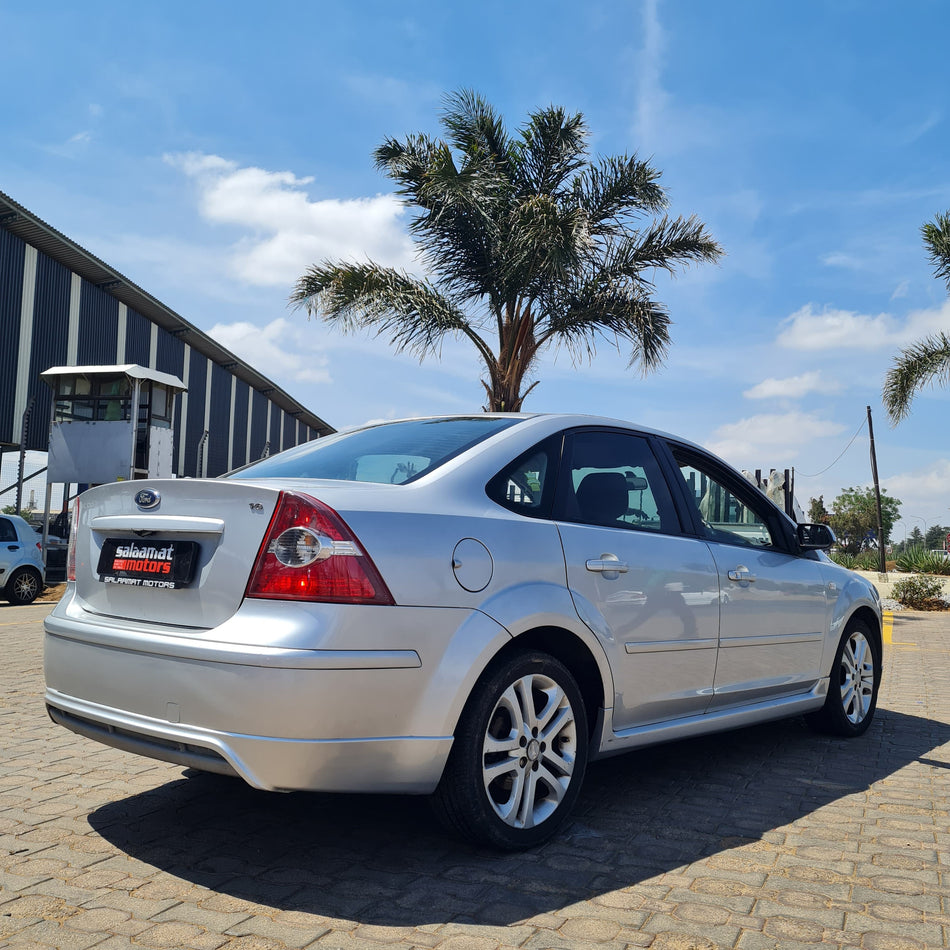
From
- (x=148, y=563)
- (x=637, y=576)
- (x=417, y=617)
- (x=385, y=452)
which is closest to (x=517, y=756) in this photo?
(x=417, y=617)

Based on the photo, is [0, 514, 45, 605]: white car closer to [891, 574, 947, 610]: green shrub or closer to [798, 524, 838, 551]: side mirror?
[798, 524, 838, 551]: side mirror

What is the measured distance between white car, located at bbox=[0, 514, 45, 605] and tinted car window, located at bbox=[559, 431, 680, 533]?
13.4 meters

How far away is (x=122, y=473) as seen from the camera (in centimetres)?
2030

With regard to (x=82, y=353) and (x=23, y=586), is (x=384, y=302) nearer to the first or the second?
(x=23, y=586)

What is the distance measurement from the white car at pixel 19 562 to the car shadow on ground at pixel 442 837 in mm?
12259

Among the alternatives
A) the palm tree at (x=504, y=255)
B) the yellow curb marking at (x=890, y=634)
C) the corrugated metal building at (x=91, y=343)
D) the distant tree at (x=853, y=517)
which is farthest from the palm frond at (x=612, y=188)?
the distant tree at (x=853, y=517)

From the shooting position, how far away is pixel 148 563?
3.27 metres

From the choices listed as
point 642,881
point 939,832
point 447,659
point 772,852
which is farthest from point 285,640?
point 939,832

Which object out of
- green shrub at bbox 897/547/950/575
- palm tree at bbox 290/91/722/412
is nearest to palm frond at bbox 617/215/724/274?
palm tree at bbox 290/91/722/412

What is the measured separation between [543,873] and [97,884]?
144 cm

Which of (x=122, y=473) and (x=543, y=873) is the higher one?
(x=122, y=473)

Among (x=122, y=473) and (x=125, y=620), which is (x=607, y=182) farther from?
(x=125, y=620)

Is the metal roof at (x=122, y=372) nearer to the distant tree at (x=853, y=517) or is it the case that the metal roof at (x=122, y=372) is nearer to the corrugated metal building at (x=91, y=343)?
the corrugated metal building at (x=91, y=343)

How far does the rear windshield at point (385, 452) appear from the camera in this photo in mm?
3533
